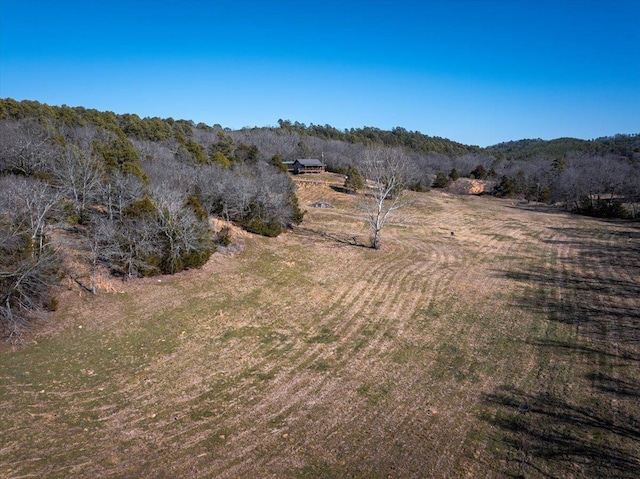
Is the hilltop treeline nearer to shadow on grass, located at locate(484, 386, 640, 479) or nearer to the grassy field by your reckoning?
the grassy field

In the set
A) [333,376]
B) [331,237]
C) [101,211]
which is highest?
[101,211]

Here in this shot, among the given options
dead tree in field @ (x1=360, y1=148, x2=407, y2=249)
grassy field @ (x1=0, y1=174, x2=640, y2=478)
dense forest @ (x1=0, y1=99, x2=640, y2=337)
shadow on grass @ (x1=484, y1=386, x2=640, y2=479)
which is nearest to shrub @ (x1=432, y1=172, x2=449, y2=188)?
dense forest @ (x1=0, y1=99, x2=640, y2=337)

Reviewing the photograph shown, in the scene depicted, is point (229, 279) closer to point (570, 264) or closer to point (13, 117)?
point (570, 264)

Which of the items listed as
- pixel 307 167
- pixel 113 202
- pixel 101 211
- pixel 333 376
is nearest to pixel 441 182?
pixel 307 167

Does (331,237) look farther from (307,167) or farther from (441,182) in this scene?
(441,182)

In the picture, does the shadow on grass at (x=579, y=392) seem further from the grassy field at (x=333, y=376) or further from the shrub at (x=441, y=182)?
the shrub at (x=441, y=182)

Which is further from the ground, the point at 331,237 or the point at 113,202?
the point at 113,202
